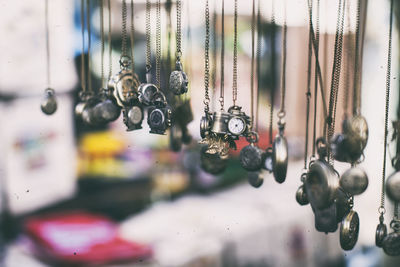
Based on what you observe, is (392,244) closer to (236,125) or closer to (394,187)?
(394,187)

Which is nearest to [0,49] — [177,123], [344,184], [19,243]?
[19,243]

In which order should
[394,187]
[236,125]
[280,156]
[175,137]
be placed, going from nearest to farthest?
[394,187] < [280,156] < [236,125] < [175,137]

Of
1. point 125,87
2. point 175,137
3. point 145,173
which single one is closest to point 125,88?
point 125,87

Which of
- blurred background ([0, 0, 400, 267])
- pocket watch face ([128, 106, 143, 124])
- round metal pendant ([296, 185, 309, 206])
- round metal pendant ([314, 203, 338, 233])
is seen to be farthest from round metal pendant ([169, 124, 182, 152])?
blurred background ([0, 0, 400, 267])

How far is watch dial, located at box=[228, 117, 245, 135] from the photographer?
4.47ft

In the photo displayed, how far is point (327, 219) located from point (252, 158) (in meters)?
0.30

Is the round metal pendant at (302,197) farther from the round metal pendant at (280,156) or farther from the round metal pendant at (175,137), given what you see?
the round metal pendant at (175,137)

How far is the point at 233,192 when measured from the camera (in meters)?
3.54

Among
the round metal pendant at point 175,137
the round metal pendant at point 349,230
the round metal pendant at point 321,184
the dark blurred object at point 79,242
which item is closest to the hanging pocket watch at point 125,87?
the round metal pendant at point 175,137

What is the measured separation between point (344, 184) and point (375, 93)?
6.15 ft

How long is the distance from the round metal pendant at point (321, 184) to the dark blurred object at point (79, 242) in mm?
1692

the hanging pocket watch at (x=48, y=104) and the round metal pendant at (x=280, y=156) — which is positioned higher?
the hanging pocket watch at (x=48, y=104)

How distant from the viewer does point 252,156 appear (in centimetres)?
144

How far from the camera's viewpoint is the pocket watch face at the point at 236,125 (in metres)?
1.36
